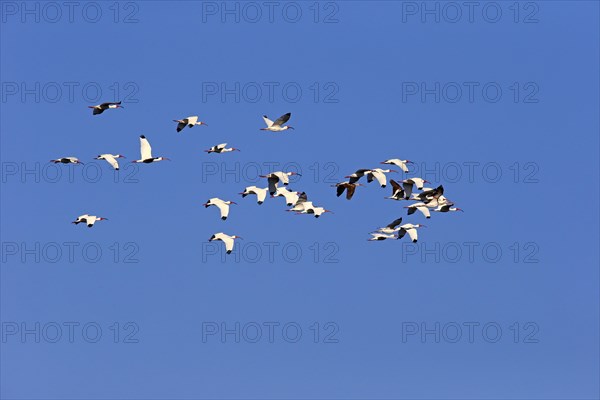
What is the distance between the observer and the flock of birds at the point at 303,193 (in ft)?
225

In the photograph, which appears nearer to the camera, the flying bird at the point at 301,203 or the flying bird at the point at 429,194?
the flying bird at the point at 429,194

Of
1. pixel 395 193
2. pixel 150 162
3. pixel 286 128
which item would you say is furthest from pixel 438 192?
pixel 150 162

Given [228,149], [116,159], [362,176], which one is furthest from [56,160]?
[362,176]

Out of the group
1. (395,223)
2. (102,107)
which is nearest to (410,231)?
(395,223)

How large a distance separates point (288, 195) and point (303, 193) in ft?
2.69

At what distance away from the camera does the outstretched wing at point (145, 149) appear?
7006 centimetres

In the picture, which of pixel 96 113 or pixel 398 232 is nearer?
pixel 96 113

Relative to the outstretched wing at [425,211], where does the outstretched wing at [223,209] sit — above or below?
below

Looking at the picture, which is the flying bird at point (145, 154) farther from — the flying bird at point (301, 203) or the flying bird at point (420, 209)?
the flying bird at point (420, 209)

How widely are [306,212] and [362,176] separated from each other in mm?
3878

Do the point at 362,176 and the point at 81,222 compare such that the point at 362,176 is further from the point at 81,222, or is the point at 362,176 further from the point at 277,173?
the point at 81,222

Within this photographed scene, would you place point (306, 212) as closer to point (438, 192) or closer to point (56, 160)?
point (438, 192)

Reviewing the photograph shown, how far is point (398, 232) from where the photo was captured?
72250 millimetres

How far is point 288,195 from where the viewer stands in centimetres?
7131
